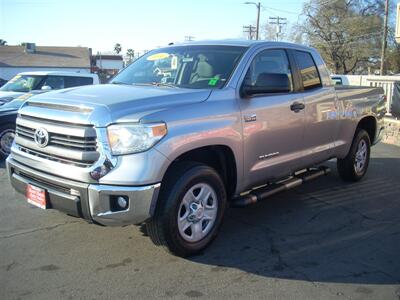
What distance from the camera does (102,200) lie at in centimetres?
358

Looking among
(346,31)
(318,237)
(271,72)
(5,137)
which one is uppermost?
(346,31)

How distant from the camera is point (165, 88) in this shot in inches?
176

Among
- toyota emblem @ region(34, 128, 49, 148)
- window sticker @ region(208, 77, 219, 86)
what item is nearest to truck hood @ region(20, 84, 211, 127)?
toyota emblem @ region(34, 128, 49, 148)

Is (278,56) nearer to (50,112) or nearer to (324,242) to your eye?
(324,242)

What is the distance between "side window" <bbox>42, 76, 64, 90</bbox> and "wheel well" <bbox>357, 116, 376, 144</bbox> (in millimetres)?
7408

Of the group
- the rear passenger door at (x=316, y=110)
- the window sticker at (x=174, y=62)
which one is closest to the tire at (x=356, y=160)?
the rear passenger door at (x=316, y=110)

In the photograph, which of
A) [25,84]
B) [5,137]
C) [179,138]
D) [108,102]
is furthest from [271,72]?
[25,84]

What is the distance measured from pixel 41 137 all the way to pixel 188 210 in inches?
57.4

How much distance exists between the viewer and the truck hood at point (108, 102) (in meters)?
3.65

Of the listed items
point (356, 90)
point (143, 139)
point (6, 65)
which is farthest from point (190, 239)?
point (6, 65)

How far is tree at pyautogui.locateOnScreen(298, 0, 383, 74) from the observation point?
171ft

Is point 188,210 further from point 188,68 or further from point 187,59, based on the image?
point 187,59

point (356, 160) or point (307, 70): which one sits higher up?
point (307, 70)

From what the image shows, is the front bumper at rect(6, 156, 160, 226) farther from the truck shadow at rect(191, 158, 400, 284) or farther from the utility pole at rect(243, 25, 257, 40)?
the utility pole at rect(243, 25, 257, 40)
